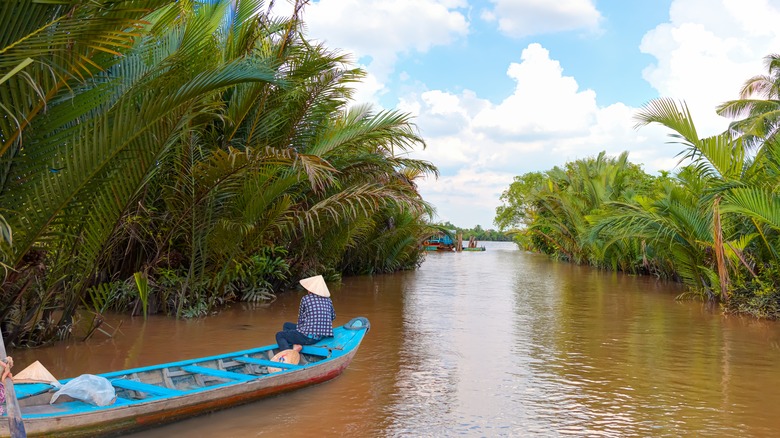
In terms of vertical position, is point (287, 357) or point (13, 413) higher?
point (13, 413)

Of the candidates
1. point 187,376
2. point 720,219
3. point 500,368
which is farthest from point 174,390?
point 720,219

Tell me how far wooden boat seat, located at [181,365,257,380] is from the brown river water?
0.27 meters

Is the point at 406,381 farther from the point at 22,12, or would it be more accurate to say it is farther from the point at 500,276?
the point at 500,276

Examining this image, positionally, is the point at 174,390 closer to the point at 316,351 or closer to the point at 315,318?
the point at 316,351

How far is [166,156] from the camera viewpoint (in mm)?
7867

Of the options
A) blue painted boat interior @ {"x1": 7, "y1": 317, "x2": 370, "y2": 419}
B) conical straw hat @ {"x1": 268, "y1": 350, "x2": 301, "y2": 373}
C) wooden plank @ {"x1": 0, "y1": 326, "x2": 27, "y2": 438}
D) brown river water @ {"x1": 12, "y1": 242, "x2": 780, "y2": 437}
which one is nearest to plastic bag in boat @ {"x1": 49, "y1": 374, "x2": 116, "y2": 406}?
blue painted boat interior @ {"x1": 7, "y1": 317, "x2": 370, "y2": 419}

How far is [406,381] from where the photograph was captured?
6473 millimetres

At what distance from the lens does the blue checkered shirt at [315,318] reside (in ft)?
22.2

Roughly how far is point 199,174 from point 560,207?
23566 millimetres

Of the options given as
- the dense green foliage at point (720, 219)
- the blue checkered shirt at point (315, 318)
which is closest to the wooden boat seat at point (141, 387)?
the blue checkered shirt at point (315, 318)

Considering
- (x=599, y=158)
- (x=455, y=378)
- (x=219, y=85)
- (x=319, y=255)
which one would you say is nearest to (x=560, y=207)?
(x=599, y=158)

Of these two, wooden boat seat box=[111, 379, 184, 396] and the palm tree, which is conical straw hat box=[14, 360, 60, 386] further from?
the palm tree

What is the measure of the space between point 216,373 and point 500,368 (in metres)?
3.35

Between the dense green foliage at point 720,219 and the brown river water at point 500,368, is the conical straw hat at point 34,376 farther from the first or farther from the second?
the dense green foliage at point 720,219
